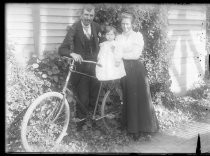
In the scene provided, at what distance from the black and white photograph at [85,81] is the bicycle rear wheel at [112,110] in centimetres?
2

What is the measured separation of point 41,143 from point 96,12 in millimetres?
2466

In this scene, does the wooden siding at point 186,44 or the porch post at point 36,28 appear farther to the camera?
the wooden siding at point 186,44

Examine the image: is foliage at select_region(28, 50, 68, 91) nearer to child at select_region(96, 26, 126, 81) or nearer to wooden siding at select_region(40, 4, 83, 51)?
wooden siding at select_region(40, 4, 83, 51)

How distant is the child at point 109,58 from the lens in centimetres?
496

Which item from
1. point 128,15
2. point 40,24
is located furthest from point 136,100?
point 40,24

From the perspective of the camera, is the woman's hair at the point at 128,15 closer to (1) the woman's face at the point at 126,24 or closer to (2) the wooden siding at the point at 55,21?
(1) the woman's face at the point at 126,24

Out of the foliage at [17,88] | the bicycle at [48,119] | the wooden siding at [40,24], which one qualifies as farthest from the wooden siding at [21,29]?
the bicycle at [48,119]

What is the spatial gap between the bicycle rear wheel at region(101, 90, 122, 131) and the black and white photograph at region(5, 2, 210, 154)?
2cm

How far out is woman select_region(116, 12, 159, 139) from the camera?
5.04m

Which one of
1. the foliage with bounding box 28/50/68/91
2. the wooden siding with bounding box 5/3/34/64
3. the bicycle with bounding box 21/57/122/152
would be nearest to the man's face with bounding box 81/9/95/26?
the bicycle with bounding box 21/57/122/152

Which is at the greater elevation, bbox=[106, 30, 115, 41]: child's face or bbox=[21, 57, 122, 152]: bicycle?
bbox=[106, 30, 115, 41]: child's face

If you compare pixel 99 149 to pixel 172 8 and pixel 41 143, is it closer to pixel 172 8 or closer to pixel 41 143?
pixel 41 143

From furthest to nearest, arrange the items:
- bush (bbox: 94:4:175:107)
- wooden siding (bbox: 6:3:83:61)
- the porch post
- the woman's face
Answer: bush (bbox: 94:4:175:107) < the porch post < wooden siding (bbox: 6:3:83:61) < the woman's face

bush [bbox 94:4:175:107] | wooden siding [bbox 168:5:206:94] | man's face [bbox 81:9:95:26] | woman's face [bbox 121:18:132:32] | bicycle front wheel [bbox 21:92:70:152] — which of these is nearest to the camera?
bicycle front wheel [bbox 21:92:70:152]
